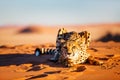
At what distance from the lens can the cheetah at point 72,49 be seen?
1120cm

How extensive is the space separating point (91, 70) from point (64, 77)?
113 centimetres

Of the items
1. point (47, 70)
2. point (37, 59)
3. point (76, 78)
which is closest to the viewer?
point (76, 78)

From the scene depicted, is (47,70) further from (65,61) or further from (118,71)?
(118,71)

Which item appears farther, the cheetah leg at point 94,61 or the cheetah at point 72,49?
the cheetah at point 72,49

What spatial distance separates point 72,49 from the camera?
1132cm

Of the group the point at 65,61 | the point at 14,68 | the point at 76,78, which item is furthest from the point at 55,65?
the point at 76,78

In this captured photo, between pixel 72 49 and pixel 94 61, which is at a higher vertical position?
pixel 72 49

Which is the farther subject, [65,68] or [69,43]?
[69,43]

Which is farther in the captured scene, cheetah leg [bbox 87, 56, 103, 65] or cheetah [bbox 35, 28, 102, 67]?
cheetah [bbox 35, 28, 102, 67]

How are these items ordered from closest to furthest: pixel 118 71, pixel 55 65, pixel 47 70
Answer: pixel 118 71, pixel 47 70, pixel 55 65

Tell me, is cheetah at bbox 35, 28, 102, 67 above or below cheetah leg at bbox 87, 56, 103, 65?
above

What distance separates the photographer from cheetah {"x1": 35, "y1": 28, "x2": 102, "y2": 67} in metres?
11.2

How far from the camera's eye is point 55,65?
11031 millimetres

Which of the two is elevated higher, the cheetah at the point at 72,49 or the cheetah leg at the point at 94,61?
the cheetah at the point at 72,49
